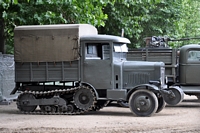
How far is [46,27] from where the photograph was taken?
57.1ft

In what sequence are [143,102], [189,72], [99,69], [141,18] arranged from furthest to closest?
[141,18] < [189,72] < [99,69] < [143,102]

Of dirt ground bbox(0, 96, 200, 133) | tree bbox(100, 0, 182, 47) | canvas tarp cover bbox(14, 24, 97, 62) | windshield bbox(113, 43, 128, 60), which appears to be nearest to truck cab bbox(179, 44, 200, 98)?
dirt ground bbox(0, 96, 200, 133)

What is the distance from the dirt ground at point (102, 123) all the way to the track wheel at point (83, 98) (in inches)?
12.3

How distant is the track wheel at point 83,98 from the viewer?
1694 cm

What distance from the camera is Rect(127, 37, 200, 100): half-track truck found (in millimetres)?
20688

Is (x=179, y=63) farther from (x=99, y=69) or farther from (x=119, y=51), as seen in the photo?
(x=99, y=69)

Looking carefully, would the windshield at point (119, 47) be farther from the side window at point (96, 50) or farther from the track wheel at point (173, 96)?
the track wheel at point (173, 96)

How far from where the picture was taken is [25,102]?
17453mm

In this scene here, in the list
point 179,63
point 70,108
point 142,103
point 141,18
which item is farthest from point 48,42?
point 141,18

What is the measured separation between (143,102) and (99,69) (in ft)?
5.69

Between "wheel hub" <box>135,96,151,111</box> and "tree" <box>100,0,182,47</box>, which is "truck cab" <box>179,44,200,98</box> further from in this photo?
"tree" <box>100,0,182,47</box>

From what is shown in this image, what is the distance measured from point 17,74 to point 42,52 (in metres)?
1.11

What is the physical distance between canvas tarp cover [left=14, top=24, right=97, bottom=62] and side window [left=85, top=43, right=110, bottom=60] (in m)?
0.33

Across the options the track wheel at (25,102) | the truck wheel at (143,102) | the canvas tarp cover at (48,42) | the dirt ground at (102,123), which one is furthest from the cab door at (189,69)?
the track wheel at (25,102)
